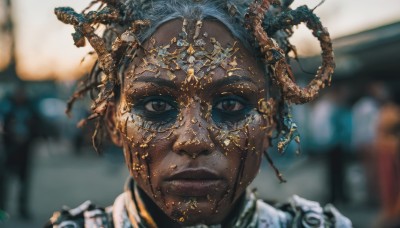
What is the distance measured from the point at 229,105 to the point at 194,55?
9.0 inches

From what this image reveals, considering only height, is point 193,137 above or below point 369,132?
below

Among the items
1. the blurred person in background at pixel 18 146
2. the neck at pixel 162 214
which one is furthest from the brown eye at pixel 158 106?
the blurred person in background at pixel 18 146

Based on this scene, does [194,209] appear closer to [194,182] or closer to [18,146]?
[194,182]

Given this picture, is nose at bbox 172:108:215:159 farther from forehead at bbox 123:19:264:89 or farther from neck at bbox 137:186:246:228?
neck at bbox 137:186:246:228

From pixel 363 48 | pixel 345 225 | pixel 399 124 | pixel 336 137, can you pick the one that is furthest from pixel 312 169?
pixel 345 225

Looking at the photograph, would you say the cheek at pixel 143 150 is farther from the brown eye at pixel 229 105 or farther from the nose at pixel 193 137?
the brown eye at pixel 229 105

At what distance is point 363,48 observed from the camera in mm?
Result: 16297

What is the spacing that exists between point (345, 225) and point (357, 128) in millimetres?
7387

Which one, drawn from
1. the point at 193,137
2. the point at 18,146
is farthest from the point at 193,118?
the point at 18,146

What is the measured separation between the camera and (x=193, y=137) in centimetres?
215

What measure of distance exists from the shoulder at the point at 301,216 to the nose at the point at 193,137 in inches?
24.9

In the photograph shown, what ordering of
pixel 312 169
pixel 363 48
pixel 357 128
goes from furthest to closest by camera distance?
1. pixel 363 48
2. pixel 312 169
3. pixel 357 128

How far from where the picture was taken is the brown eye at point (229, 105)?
228cm

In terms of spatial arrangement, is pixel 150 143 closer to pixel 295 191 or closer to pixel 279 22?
pixel 279 22
